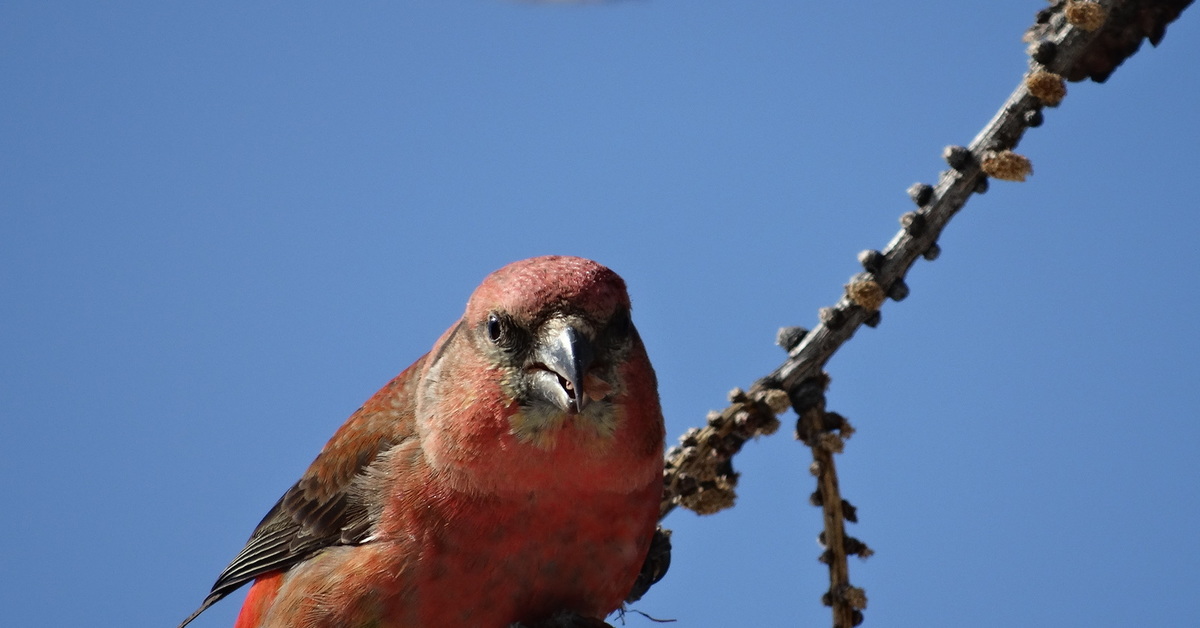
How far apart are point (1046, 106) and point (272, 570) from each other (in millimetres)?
2829

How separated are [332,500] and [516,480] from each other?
2.93 feet

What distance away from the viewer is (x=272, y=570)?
12.7ft

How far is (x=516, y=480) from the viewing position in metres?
3.11

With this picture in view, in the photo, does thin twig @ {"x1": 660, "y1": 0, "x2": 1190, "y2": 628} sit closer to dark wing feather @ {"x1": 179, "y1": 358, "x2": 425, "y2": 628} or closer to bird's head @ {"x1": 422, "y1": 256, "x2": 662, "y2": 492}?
bird's head @ {"x1": 422, "y1": 256, "x2": 662, "y2": 492}

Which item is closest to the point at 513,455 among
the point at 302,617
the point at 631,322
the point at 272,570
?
the point at 631,322

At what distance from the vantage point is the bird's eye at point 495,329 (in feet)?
10.1

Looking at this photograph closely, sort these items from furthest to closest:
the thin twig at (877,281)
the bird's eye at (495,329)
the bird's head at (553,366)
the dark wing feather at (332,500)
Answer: the dark wing feather at (332,500) → the bird's eye at (495,329) → the bird's head at (553,366) → the thin twig at (877,281)

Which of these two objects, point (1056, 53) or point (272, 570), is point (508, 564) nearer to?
point (272, 570)

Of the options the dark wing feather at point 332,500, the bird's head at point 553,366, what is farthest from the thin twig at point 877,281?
the dark wing feather at point 332,500

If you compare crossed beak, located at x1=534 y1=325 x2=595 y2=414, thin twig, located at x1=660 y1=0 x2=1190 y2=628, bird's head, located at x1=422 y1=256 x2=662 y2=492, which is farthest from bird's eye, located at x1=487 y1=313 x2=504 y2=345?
thin twig, located at x1=660 y1=0 x2=1190 y2=628

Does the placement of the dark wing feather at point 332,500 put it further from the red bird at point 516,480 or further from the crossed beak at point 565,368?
the crossed beak at point 565,368

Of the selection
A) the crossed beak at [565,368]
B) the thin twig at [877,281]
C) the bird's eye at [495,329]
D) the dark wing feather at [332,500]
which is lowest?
the dark wing feather at [332,500]

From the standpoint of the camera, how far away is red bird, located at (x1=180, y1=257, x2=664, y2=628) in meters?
3.03

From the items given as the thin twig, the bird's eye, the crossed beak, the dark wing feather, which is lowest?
the dark wing feather
